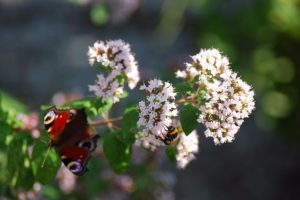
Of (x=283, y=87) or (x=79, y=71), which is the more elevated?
(x=79, y=71)

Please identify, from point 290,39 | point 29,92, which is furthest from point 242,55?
point 29,92

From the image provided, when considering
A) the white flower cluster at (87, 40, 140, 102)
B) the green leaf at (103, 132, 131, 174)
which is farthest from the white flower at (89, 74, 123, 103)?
the green leaf at (103, 132, 131, 174)

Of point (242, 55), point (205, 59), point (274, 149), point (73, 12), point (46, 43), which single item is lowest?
point (205, 59)

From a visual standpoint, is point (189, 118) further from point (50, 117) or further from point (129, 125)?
point (50, 117)

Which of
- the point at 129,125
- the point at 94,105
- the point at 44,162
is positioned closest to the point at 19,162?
the point at 44,162

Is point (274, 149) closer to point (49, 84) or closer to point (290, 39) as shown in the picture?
point (290, 39)

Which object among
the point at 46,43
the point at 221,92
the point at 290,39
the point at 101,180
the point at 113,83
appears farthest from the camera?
the point at 46,43

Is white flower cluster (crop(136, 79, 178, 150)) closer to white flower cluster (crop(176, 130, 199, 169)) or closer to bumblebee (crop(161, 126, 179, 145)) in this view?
bumblebee (crop(161, 126, 179, 145))
